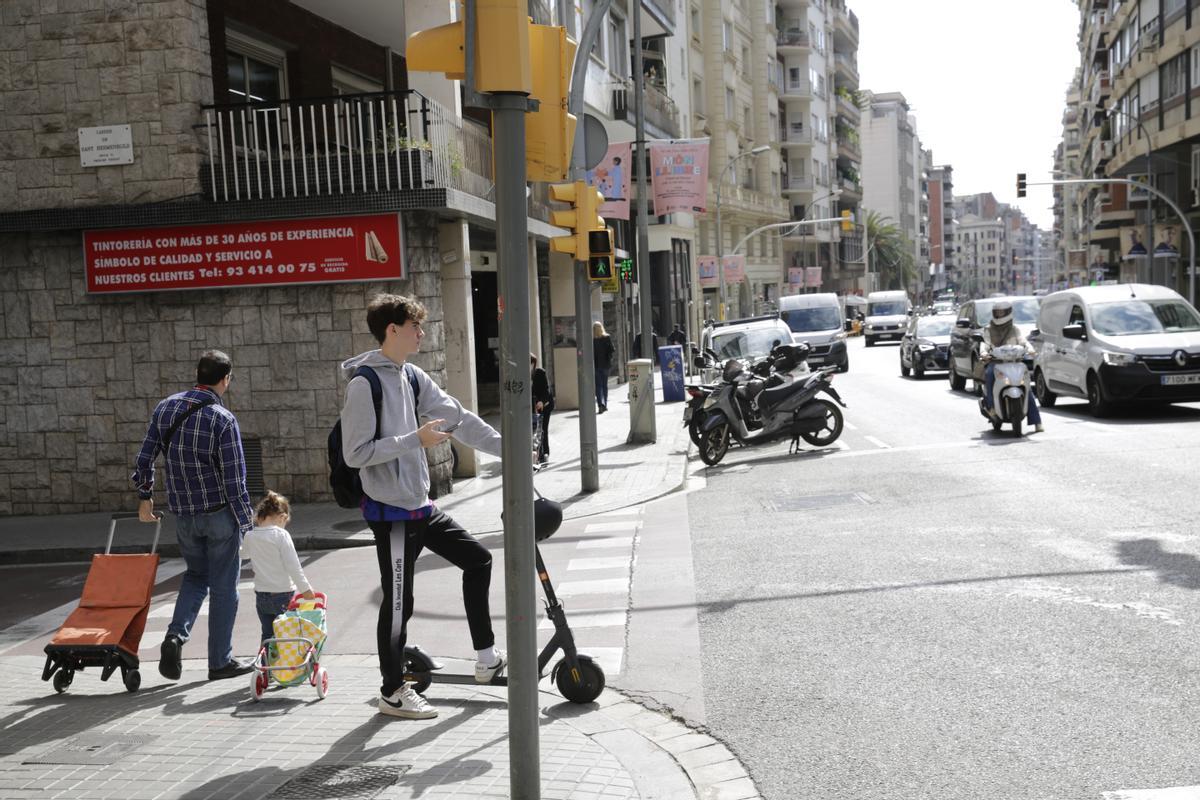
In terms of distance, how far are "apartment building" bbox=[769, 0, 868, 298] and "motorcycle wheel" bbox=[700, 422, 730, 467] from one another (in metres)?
Answer: 53.2

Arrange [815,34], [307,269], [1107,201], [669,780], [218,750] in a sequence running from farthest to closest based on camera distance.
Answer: [815,34], [1107,201], [307,269], [218,750], [669,780]

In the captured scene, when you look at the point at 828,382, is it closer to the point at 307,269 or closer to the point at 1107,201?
the point at 307,269

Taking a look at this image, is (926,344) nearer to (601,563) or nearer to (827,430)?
(827,430)

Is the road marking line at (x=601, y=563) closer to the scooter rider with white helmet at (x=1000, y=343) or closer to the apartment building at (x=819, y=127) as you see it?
the scooter rider with white helmet at (x=1000, y=343)

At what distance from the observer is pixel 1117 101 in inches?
2223

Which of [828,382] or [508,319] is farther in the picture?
[828,382]

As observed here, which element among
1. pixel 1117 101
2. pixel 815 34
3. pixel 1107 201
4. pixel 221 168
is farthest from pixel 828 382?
pixel 815 34

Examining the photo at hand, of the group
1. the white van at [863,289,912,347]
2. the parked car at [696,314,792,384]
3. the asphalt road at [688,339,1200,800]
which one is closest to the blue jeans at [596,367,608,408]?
the parked car at [696,314,792,384]

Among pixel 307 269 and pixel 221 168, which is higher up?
pixel 221 168

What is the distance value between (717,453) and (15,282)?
8.77 m

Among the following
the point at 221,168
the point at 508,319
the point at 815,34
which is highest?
the point at 815,34

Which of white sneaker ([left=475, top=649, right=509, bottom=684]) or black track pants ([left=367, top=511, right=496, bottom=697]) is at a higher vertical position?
black track pants ([left=367, top=511, right=496, bottom=697])

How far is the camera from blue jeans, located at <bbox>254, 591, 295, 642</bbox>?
663cm

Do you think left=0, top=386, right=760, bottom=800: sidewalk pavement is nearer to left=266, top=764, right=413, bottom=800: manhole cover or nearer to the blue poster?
left=266, top=764, right=413, bottom=800: manhole cover
